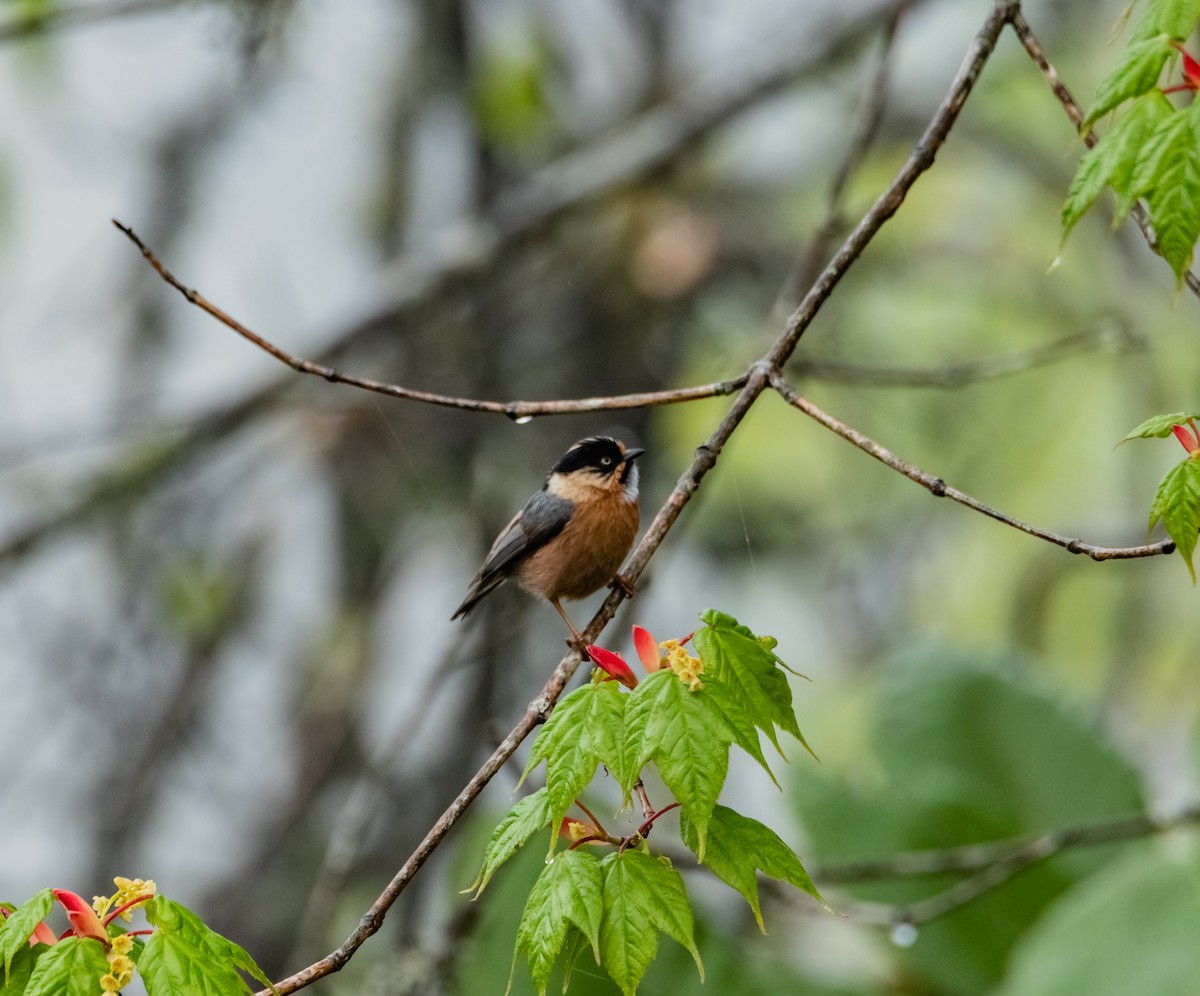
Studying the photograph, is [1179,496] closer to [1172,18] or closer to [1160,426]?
[1160,426]

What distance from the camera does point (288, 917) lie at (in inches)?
271

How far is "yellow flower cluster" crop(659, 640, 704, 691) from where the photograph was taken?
1.87 metres

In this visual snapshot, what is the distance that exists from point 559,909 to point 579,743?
0.22 meters

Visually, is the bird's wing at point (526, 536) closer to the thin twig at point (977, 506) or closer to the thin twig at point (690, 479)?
the thin twig at point (690, 479)

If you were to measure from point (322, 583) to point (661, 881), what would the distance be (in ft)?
18.3

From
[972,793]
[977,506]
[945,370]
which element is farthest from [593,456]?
[972,793]

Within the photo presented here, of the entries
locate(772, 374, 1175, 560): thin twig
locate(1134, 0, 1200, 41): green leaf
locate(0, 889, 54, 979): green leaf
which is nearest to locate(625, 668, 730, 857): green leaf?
locate(772, 374, 1175, 560): thin twig

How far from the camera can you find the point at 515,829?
192 centimetres

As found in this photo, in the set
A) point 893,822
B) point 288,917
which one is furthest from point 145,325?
point 893,822

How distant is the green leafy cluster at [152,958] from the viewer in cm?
178

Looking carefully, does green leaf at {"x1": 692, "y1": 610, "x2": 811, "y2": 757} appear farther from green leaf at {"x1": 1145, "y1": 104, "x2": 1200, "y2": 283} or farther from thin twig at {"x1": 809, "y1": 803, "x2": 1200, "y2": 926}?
thin twig at {"x1": 809, "y1": 803, "x2": 1200, "y2": 926}

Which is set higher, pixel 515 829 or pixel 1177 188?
pixel 1177 188

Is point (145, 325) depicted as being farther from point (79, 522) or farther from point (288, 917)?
point (288, 917)

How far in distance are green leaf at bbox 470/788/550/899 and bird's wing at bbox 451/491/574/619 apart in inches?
52.5
